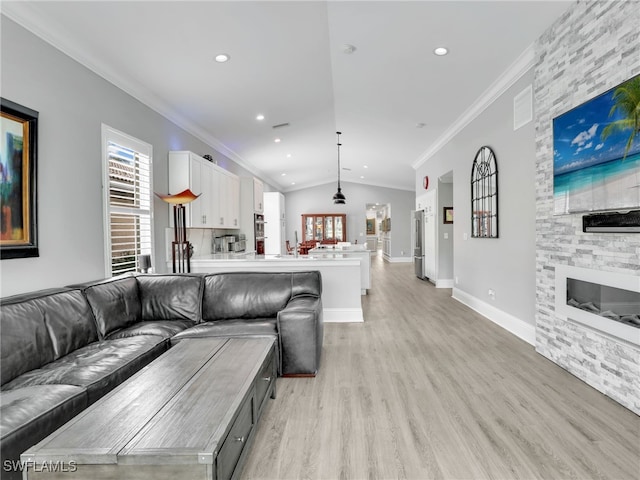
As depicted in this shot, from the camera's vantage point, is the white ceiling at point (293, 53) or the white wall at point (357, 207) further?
the white wall at point (357, 207)

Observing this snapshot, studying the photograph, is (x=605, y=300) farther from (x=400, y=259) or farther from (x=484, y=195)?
(x=400, y=259)

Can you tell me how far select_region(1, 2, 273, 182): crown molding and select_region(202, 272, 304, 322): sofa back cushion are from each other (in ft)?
7.29

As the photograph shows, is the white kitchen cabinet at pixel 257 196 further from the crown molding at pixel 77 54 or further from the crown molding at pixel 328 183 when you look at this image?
the crown molding at pixel 328 183

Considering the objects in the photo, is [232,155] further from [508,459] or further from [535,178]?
[508,459]

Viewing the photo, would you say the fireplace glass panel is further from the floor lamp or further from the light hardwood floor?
the floor lamp

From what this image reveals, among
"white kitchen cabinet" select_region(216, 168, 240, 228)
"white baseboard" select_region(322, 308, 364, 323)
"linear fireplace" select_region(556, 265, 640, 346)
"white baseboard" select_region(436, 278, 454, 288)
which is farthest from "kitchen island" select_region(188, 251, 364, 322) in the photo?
"white baseboard" select_region(436, 278, 454, 288)

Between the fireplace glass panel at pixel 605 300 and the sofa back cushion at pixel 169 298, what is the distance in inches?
132

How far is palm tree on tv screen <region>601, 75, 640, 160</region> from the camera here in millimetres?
2279

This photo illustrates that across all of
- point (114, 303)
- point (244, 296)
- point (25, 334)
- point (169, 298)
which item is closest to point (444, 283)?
point (244, 296)

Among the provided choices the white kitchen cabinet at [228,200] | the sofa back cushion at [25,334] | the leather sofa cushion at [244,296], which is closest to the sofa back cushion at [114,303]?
the sofa back cushion at [25,334]

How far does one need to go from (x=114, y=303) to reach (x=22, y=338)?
→ 87cm

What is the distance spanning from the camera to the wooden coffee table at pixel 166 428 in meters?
1.27

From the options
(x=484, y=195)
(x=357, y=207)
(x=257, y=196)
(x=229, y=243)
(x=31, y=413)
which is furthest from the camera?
(x=357, y=207)

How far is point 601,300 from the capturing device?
2.67 m
